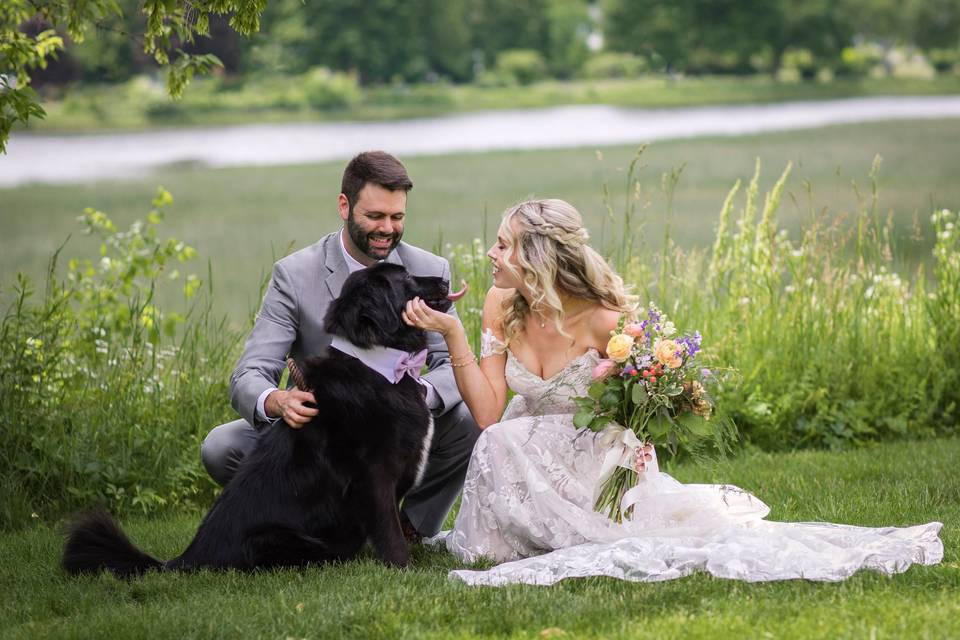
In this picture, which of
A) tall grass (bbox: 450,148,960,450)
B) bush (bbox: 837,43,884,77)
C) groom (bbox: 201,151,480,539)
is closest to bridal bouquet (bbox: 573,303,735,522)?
groom (bbox: 201,151,480,539)

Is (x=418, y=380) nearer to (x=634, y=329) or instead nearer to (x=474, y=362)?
(x=474, y=362)

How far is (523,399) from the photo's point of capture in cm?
383

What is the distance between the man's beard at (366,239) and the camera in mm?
3805

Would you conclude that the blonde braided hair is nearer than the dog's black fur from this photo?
No

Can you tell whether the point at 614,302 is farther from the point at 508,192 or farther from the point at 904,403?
the point at 508,192

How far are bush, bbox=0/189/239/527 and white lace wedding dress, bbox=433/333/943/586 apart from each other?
179cm

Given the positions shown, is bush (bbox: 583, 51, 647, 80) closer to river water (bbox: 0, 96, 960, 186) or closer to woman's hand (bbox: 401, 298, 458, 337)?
river water (bbox: 0, 96, 960, 186)

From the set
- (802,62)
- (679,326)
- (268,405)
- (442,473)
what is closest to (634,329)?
(442,473)

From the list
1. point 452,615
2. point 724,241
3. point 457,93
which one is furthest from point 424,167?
point 452,615

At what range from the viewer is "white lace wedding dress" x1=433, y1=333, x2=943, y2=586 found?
3215mm

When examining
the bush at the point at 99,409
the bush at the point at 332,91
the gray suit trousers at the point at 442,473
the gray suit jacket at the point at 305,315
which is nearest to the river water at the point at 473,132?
the bush at the point at 332,91

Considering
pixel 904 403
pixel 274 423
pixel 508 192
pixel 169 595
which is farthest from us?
pixel 508 192

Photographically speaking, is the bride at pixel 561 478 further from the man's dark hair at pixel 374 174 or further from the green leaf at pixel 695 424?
the man's dark hair at pixel 374 174

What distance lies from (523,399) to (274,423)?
3.06 ft
